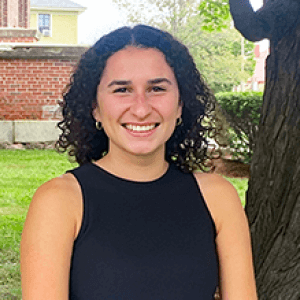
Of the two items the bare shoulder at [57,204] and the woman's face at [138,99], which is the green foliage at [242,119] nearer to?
the woman's face at [138,99]

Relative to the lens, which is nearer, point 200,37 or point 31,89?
point 31,89

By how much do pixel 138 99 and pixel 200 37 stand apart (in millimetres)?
28480

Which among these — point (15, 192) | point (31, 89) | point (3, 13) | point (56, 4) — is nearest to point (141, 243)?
point (15, 192)

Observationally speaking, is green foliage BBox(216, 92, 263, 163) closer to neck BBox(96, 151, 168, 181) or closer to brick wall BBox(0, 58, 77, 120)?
brick wall BBox(0, 58, 77, 120)

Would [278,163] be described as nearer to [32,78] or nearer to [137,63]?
[137,63]

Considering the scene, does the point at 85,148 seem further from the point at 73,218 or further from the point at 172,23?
the point at 172,23

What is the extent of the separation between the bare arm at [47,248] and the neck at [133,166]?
0.27 metres

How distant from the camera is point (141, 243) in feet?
5.54

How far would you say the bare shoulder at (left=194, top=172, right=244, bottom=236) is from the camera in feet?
5.94

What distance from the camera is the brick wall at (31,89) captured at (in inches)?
557

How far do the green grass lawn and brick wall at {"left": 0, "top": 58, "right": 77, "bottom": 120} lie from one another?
56.7 inches

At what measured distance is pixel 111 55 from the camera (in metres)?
1.83

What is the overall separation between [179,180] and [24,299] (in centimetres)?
64

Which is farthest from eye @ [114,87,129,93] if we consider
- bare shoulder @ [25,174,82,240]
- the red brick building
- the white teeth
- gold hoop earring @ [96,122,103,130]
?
the red brick building
